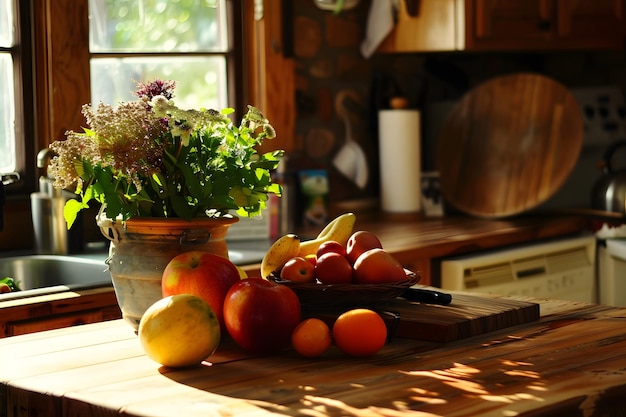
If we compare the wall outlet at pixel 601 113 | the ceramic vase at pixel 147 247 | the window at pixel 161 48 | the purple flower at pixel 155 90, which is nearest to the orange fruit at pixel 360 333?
the ceramic vase at pixel 147 247

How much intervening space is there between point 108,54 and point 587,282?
1.87 metres

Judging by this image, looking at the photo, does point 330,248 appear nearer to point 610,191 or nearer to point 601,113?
point 610,191

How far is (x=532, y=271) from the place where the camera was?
3.58 meters

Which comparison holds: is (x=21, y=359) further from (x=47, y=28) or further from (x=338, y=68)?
(x=338, y=68)

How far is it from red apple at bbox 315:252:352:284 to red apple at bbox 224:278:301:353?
0.14 m

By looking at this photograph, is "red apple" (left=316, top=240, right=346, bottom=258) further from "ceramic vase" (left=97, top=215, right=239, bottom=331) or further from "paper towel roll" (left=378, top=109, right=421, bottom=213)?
"paper towel roll" (left=378, top=109, right=421, bottom=213)

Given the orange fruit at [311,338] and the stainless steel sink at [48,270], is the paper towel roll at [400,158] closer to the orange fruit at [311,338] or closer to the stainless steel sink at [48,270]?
the stainless steel sink at [48,270]

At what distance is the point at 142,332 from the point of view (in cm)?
169

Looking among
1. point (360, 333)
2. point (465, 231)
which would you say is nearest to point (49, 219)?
point (465, 231)

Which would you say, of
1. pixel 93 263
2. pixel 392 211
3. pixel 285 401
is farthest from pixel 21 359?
pixel 392 211

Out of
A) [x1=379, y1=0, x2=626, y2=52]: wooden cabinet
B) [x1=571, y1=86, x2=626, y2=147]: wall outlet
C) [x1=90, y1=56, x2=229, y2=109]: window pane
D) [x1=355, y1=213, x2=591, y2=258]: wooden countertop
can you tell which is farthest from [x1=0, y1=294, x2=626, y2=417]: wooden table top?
[x1=571, y1=86, x2=626, y2=147]: wall outlet

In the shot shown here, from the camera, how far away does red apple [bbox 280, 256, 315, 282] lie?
75.8 inches

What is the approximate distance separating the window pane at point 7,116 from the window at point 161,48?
0.91 feet

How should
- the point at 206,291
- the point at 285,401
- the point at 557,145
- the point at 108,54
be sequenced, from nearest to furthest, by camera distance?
the point at 285,401
the point at 206,291
the point at 108,54
the point at 557,145
